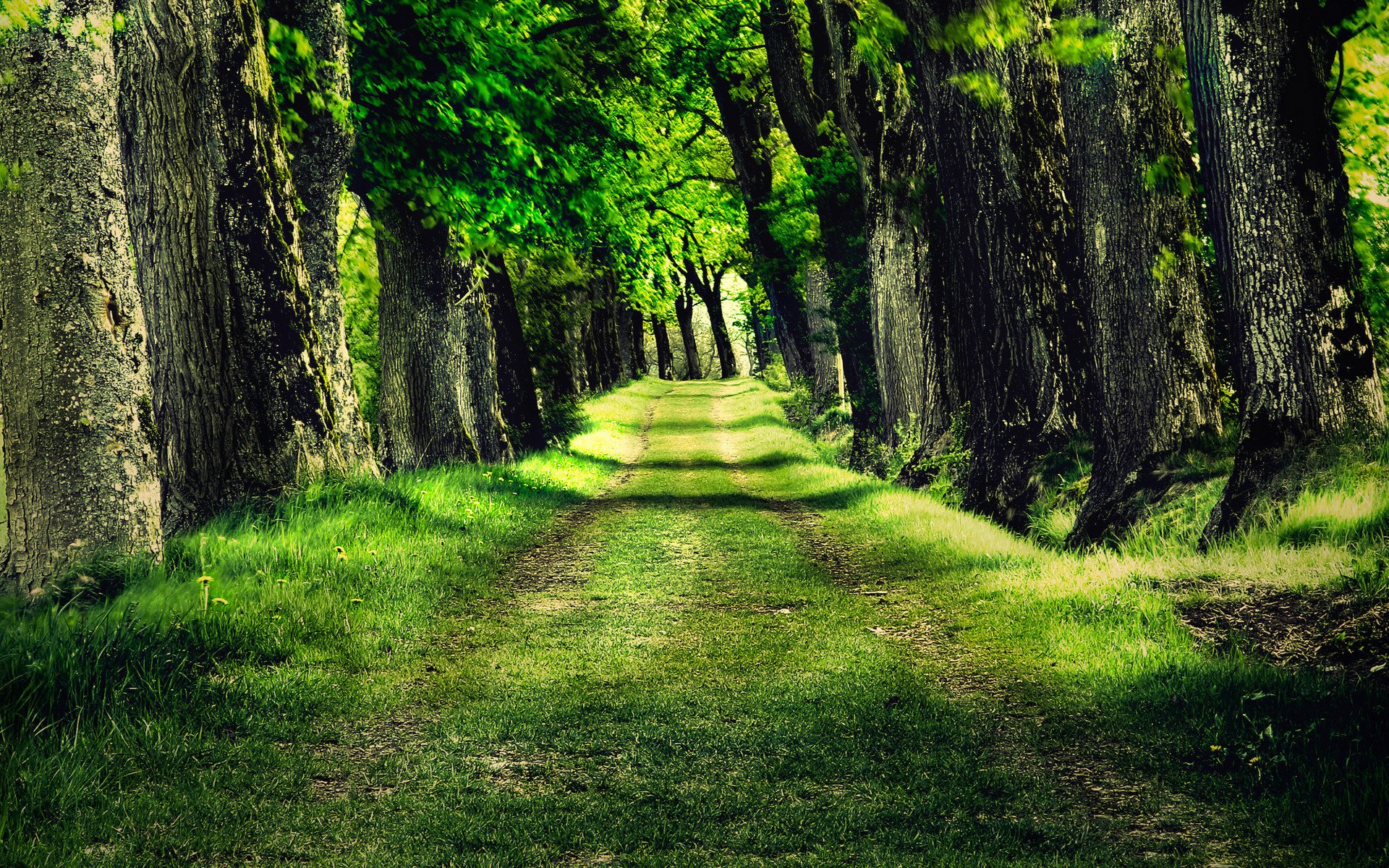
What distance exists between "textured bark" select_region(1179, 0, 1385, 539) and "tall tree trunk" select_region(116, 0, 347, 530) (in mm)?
7569

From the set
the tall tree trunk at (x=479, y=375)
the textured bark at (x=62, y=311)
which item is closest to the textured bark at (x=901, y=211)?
the tall tree trunk at (x=479, y=375)

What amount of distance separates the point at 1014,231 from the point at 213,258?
7.97m

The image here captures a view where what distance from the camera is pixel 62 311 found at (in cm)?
530

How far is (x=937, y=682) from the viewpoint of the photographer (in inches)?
209

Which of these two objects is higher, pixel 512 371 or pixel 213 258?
pixel 213 258

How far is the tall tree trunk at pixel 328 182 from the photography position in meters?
9.56

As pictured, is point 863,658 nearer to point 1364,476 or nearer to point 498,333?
point 1364,476

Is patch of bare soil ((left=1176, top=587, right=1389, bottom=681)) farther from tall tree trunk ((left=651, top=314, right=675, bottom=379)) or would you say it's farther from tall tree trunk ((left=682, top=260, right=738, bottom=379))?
tall tree trunk ((left=651, top=314, right=675, bottom=379))

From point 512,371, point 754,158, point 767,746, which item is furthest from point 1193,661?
point 754,158

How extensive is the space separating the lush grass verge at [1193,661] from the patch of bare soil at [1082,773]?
0.04 meters

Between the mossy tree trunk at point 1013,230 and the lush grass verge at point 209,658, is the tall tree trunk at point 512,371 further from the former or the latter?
the mossy tree trunk at point 1013,230

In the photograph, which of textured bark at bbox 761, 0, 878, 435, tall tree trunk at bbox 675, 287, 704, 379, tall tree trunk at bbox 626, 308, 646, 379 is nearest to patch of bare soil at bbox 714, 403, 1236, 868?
textured bark at bbox 761, 0, 878, 435

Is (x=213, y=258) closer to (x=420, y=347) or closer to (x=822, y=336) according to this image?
(x=420, y=347)

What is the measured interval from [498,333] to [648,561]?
10.8 meters
